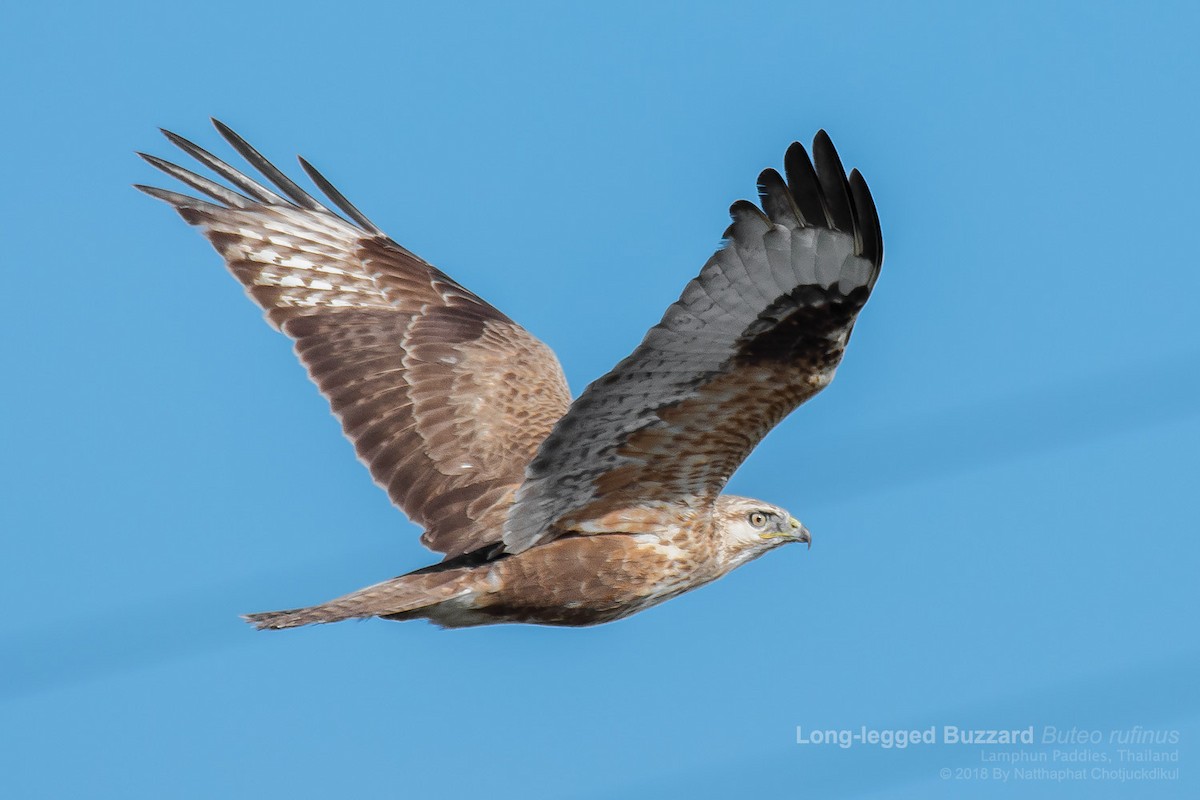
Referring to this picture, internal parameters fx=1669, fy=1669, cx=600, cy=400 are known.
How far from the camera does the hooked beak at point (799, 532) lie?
927cm

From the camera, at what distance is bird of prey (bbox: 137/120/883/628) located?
7223mm

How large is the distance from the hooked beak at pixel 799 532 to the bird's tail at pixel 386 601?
1934 mm

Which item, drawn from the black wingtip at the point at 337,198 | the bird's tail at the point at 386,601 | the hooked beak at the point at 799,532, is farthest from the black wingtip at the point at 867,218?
the black wingtip at the point at 337,198

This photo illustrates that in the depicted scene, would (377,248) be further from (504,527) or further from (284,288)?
(504,527)

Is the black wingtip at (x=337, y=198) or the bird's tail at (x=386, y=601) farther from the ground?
the black wingtip at (x=337, y=198)

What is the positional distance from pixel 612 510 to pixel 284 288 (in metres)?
2.98

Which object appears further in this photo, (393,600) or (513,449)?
(513,449)

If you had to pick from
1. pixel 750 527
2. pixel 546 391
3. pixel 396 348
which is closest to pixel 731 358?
pixel 750 527

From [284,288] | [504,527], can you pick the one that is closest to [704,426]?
→ [504,527]

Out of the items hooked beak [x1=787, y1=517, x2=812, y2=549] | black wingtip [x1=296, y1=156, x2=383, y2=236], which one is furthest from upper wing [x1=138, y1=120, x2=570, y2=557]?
hooked beak [x1=787, y1=517, x2=812, y2=549]

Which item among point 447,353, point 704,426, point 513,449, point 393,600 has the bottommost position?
point 393,600

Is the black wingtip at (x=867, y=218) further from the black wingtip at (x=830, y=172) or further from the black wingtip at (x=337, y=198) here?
the black wingtip at (x=337, y=198)

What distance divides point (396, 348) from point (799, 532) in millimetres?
2676

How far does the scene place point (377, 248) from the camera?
35.7 feet
